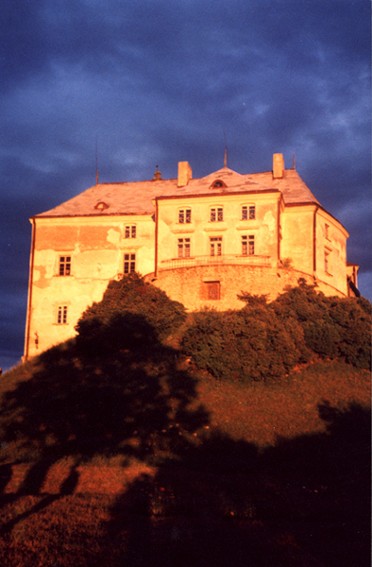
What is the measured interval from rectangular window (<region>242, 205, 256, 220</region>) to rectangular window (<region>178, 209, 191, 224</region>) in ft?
12.4

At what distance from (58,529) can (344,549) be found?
4976mm

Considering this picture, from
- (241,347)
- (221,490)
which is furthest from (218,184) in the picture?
(221,490)

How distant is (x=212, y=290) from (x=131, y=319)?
660 cm

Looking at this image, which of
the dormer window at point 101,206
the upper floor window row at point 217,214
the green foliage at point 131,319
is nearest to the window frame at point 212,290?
the green foliage at point 131,319

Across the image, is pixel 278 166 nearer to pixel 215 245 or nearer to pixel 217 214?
pixel 217 214

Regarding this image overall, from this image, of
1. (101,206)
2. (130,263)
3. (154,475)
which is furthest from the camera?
(101,206)

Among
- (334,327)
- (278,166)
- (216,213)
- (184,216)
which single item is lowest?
(334,327)

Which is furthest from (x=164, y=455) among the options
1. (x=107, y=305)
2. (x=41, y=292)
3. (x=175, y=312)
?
(x=41, y=292)

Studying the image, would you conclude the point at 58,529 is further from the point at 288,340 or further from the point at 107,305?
the point at 107,305

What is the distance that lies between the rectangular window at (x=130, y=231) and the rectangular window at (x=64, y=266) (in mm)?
4513

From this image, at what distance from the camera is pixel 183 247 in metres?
40.3

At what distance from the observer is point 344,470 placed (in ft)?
58.2

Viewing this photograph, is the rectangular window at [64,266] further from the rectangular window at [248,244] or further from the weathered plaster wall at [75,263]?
the rectangular window at [248,244]

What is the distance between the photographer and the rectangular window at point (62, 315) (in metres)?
40.9
